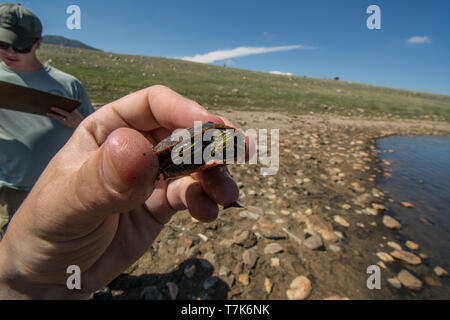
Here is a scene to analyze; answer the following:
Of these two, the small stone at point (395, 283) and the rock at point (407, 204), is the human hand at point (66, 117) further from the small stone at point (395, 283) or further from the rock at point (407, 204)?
the rock at point (407, 204)

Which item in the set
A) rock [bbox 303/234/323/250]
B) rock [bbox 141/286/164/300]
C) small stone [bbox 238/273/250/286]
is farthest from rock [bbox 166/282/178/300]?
rock [bbox 303/234/323/250]

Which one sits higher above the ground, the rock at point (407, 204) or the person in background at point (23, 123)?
the person in background at point (23, 123)

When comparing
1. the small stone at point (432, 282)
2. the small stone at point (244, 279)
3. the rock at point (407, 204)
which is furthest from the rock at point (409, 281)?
the rock at point (407, 204)

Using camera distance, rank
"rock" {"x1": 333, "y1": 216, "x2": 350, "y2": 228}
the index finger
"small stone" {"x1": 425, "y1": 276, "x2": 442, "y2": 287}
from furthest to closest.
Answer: "rock" {"x1": 333, "y1": 216, "x2": 350, "y2": 228} < "small stone" {"x1": 425, "y1": 276, "x2": 442, "y2": 287} < the index finger

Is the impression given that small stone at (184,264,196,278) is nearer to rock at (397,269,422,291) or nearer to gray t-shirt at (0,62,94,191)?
gray t-shirt at (0,62,94,191)

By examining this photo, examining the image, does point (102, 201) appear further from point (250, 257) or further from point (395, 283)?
point (395, 283)

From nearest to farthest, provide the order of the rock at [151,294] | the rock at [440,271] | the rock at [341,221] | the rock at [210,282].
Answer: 1. the rock at [151,294]
2. the rock at [210,282]
3. the rock at [440,271]
4. the rock at [341,221]

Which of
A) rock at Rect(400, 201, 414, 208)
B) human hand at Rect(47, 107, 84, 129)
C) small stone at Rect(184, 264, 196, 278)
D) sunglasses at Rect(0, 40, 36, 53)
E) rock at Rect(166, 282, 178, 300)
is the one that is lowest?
rock at Rect(166, 282, 178, 300)
